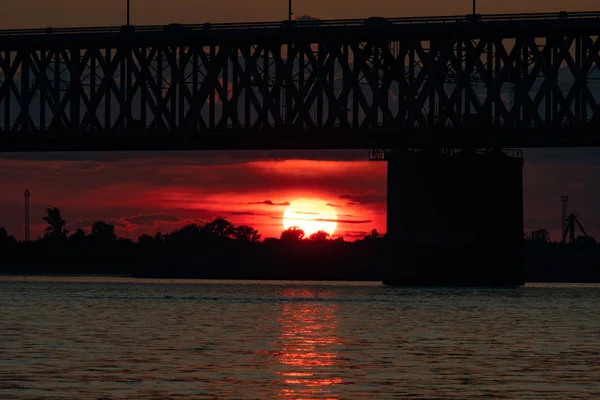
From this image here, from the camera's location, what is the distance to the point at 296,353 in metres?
59.0

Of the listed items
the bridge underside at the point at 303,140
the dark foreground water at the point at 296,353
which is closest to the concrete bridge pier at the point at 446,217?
the bridge underside at the point at 303,140

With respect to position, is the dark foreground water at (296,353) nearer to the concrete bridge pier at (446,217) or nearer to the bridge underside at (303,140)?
the bridge underside at (303,140)

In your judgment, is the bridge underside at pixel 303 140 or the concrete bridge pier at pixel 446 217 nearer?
the bridge underside at pixel 303 140

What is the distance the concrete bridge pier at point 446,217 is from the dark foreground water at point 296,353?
48953 millimetres

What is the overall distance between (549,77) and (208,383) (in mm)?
82301

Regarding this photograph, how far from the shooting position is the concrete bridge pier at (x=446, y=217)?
151375 millimetres

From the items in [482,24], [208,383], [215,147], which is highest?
[482,24]

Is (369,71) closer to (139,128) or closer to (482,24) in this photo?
(482,24)

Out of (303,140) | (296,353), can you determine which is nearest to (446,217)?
(303,140)

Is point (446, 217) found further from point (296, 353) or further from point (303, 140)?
point (296, 353)

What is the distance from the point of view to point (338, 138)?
434 ft

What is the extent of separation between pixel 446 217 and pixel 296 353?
94.4 metres

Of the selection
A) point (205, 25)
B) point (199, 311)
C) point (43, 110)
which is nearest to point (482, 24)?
point (205, 25)

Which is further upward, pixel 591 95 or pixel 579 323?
pixel 591 95
